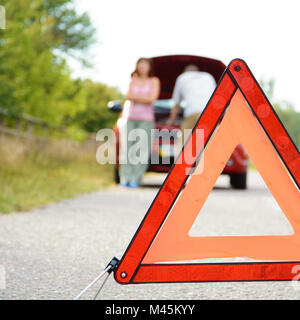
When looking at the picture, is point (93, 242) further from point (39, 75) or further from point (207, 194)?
point (39, 75)

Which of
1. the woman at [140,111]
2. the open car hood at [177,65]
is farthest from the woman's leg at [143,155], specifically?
the open car hood at [177,65]

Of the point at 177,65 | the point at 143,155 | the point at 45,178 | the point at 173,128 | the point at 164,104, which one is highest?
the point at 177,65

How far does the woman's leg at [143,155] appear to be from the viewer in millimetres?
8953

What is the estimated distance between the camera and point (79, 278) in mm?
3074

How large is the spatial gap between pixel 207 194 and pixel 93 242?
74.2 inches

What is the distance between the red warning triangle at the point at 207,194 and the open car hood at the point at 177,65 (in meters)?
6.79

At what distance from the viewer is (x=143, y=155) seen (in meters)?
9.16

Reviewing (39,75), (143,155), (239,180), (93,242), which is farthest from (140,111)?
(39,75)

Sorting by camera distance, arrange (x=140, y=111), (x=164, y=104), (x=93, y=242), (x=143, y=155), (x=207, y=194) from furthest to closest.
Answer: (x=164, y=104), (x=143, y=155), (x=140, y=111), (x=93, y=242), (x=207, y=194)

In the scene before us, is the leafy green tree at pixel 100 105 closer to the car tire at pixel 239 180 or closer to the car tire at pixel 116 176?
the car tire at pixel 116 176

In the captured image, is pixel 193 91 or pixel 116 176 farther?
pixel 116 176

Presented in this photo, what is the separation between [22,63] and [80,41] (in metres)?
9.88
